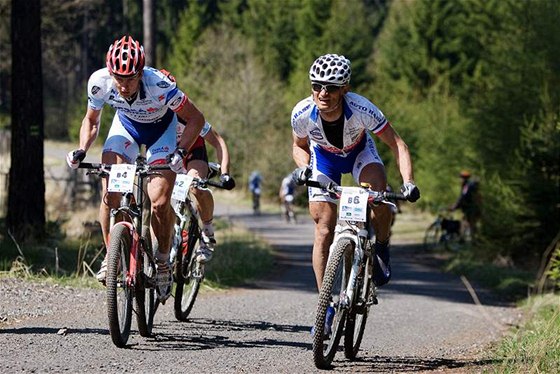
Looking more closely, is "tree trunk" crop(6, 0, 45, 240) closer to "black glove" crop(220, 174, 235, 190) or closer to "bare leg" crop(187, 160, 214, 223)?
"bare leg" crop(187, 160, 214, 223)

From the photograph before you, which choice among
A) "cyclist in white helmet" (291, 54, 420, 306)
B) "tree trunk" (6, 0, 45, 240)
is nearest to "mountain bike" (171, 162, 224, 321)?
"cyclist in white helmet" (291, 54, 420, 306)

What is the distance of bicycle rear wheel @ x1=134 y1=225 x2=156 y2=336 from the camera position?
831 cm

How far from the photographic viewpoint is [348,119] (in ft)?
26.8

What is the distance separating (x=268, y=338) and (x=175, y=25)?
89109mm

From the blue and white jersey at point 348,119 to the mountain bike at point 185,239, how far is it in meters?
1.56

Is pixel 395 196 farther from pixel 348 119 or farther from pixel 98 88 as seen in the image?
pixel 98 88

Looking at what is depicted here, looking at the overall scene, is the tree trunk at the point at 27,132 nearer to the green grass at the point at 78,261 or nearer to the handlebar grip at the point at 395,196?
the green grass at the point at 78,261

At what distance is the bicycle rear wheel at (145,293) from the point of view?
8312 millimetres

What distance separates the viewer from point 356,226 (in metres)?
7.97

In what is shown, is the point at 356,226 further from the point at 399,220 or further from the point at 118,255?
the point at 399,220

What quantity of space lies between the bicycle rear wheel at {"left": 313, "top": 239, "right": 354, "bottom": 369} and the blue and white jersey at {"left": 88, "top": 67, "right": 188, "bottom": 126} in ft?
6.47

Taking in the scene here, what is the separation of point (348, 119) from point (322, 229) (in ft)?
2.72

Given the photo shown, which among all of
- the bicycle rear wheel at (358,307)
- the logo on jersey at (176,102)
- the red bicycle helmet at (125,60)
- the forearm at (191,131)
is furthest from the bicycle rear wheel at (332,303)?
the red bicycle helmet at (125,60)

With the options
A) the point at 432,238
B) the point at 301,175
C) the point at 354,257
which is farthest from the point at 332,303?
the point at 432,238
